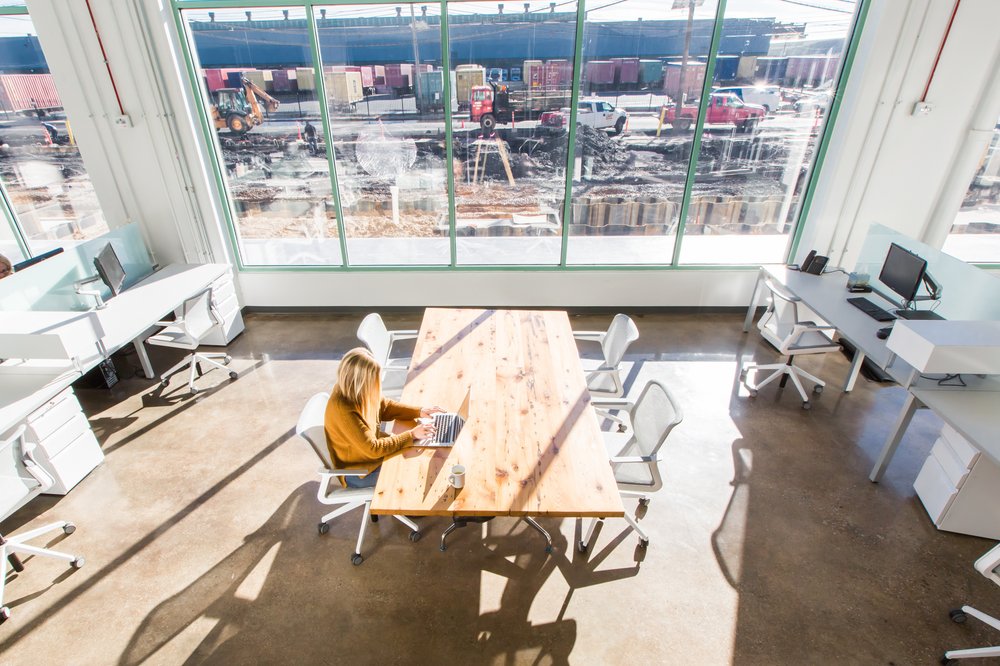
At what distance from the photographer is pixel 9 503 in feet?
9.12

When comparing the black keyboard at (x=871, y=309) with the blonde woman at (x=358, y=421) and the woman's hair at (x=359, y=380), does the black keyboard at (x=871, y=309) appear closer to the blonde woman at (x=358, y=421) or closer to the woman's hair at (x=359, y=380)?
the blonde woman at (x=358, y=421)

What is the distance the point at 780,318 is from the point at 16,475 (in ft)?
17.6

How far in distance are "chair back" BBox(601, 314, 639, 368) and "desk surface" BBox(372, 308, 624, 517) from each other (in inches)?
12.3

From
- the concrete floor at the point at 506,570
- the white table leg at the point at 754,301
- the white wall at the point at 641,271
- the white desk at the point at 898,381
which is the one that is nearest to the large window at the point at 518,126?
the white wall at the point at 641,271

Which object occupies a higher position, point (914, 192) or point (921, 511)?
point (914, 192)

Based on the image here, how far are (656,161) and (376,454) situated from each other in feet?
14.3

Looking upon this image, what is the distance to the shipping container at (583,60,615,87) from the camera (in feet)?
16.6

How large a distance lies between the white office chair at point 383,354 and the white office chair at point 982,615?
3307 millimetres

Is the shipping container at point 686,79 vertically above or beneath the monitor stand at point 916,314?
above

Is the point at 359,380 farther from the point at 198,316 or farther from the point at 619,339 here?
the point at 198,316

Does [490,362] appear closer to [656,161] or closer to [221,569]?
[221,569]

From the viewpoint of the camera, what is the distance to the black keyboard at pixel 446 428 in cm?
286

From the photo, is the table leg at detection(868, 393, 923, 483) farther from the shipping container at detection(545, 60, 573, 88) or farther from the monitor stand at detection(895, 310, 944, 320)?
the shipping container at detection(545, 60, 573, 88)

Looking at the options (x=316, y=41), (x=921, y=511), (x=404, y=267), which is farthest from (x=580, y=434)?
(x=316, y=41)
